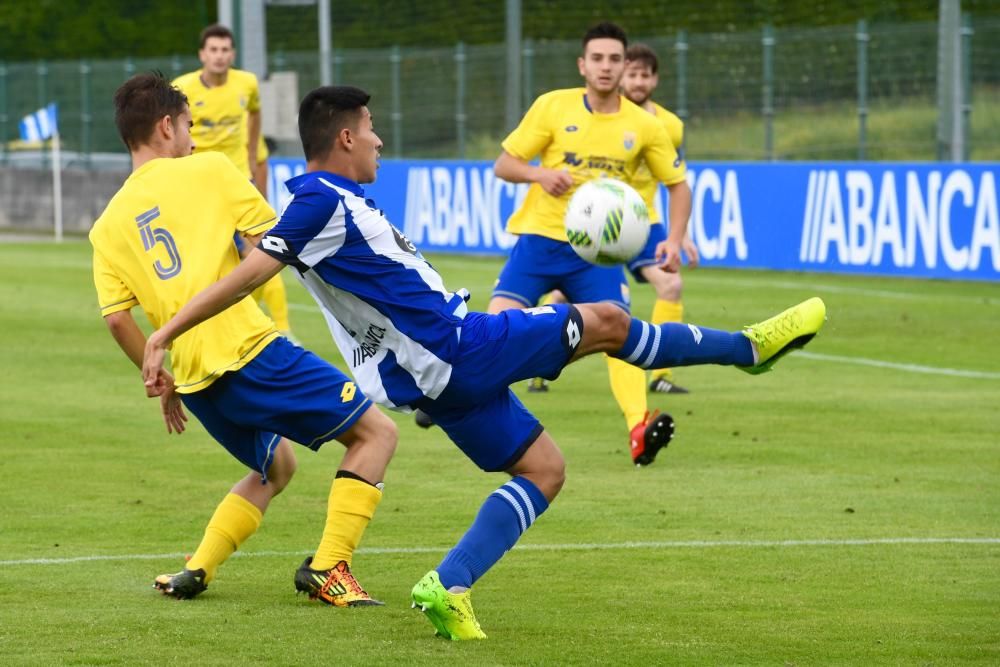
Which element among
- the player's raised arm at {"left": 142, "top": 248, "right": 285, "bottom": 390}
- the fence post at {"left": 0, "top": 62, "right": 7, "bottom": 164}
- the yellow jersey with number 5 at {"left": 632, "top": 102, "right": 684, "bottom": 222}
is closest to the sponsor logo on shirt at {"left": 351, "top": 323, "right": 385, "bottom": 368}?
the player's raised arm at {"left": 142, "top": 248, "right": 285, "bottom": 390}

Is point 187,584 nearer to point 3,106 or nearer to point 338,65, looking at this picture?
point 338,65

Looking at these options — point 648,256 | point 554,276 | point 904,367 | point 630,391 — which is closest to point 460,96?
point 904,367

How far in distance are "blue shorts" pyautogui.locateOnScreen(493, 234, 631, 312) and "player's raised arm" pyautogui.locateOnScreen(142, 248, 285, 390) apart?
445 cm

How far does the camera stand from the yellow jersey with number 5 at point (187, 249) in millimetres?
6676

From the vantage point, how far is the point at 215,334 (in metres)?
6.70

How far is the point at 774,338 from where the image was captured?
6.87 meters

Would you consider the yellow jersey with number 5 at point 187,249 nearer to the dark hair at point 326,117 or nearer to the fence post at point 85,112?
the dark hair at point 326,117

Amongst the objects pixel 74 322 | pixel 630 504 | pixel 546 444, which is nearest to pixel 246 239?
pixel 546 444

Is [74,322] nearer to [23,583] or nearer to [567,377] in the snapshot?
[567,377]

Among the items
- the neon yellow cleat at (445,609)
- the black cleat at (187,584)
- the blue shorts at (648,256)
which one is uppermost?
the blue shorts at (648,256)

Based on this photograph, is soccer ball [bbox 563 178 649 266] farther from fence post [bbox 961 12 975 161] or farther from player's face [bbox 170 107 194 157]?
fence post [bbox 961 12 975 161]

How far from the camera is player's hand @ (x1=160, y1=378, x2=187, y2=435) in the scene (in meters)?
6.65

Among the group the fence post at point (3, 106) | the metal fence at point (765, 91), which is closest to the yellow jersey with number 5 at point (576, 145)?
the metal fence at point (765, 91)

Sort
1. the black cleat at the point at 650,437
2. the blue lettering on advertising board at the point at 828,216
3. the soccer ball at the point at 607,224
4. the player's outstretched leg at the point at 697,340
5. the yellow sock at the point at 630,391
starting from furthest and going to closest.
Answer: the blue lettering on advertising board at the point at 828,216
the yellow sock at the point at 630,391
the black cleat at the point at 650,437
the soccer ball at the point at 607,224
the player's outstretched leg at the point at 697,340
